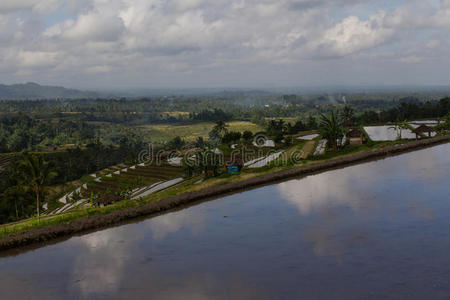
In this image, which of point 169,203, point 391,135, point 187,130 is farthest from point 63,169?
point 187,130

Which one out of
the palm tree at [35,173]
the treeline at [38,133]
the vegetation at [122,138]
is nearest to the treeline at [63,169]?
the vegetation at [122,138]

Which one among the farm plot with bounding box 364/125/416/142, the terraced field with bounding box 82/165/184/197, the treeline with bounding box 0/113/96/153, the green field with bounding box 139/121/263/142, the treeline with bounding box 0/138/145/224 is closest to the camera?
the treeline with bounding box 0/138/145/224

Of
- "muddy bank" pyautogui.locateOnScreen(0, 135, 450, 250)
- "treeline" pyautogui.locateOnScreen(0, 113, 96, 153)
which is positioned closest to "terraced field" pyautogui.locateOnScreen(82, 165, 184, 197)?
"muddy bank" pyautogui.locateOnScreen(0, 135, 450, 250)

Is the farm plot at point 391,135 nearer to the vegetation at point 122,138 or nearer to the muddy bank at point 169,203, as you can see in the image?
the vegetation at point 122,138

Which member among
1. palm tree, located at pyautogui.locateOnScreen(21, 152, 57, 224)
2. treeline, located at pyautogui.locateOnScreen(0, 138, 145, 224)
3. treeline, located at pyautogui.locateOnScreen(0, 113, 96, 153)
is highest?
palm tree, located at pyautogui.locateOnScreen(21, 152, 57, 224)

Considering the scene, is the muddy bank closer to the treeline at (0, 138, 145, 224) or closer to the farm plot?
the farm plot

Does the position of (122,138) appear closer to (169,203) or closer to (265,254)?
(169,203)

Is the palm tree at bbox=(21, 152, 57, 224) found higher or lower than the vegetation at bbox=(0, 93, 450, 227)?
higher
